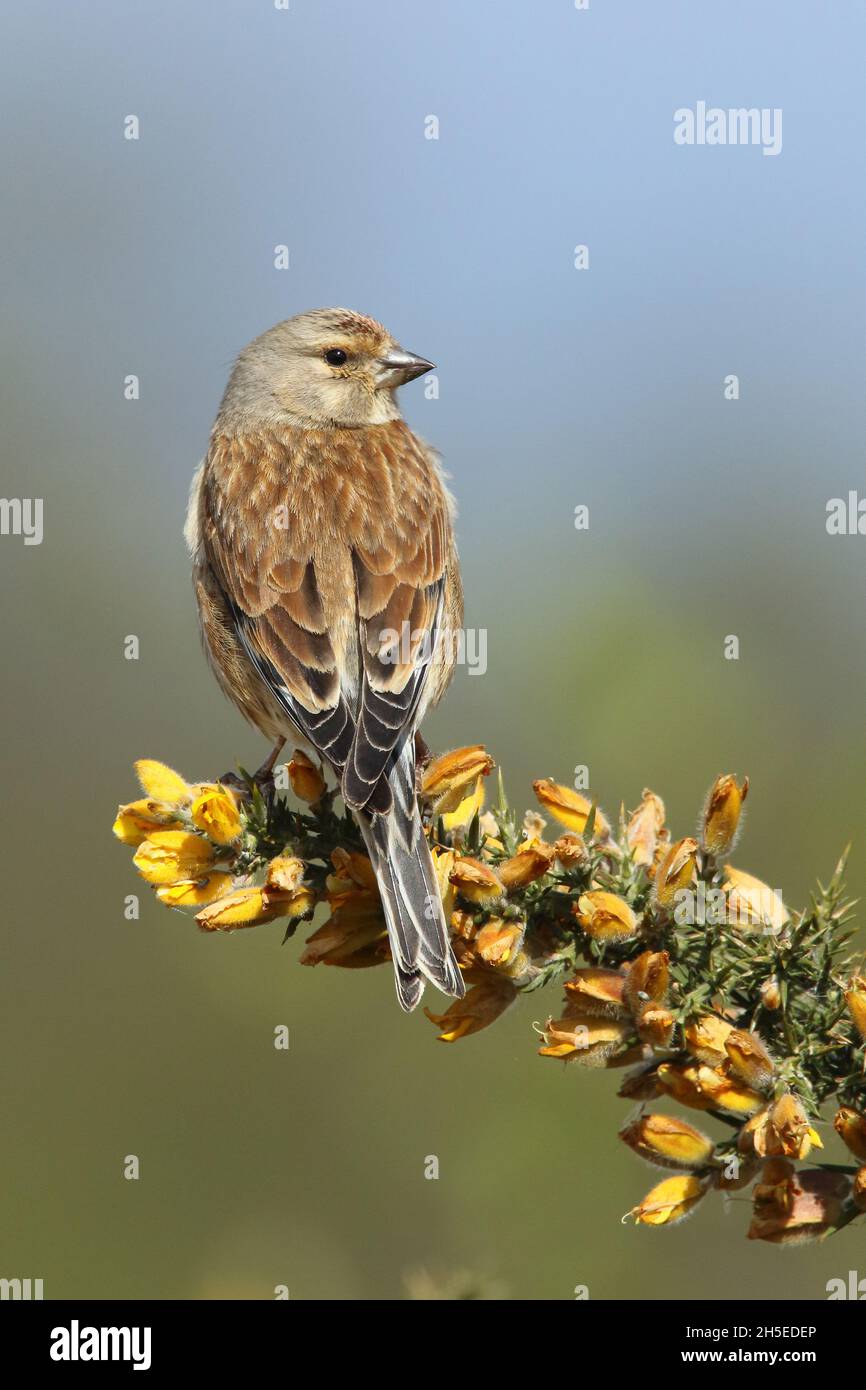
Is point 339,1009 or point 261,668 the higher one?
point 261,668

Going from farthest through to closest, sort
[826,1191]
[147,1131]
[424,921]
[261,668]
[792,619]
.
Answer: [792,619], [147,1131], [261,668], [424,921], [826,1191]

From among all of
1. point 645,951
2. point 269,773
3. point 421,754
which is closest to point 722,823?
point 645,951

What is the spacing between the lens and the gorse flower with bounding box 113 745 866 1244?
2312mm

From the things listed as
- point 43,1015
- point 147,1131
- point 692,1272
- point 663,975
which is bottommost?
point 692,1272

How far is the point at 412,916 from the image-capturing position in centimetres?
259

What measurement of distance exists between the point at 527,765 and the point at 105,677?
70.1 inches

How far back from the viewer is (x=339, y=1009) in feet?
16.3

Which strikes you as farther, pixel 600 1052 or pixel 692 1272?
pixel 692 1272

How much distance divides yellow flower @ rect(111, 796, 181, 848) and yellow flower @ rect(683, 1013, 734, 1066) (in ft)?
3.40

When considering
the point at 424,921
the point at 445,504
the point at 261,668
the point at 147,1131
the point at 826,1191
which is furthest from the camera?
the point at 147,1131

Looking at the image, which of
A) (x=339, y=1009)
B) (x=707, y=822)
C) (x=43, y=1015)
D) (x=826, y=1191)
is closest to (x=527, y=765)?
(x=339, y=1009)

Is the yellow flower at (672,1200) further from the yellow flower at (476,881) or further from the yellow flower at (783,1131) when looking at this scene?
the yellow flower at (476,881)

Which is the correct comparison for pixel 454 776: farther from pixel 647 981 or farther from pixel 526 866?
pixel 647 981

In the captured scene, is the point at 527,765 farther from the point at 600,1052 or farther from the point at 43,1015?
the point at 600,1052
